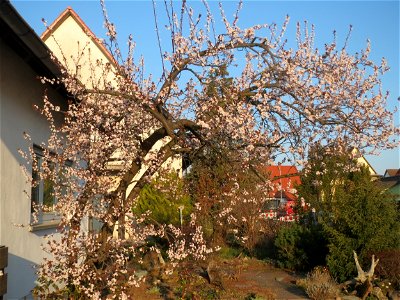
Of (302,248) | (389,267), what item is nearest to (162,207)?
(302,248)

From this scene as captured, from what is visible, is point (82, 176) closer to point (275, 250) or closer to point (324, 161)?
point (324, 161)

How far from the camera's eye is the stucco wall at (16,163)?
19.2 feet

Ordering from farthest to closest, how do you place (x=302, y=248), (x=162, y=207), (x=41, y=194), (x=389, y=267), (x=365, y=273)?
1. (x=162, y=207)
2. (x=302, y=248)
3. (x=389, y=267)
4. (x=365, y=273)
5. (x=41, y=194)

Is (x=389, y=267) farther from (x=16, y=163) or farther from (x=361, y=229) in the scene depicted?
(x=16, y=163)

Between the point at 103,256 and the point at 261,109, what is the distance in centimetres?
255

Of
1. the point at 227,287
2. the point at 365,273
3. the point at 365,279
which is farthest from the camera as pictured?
the point at 227,287

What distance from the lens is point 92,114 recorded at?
6359 mm

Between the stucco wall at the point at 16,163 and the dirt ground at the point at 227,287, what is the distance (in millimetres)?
3310

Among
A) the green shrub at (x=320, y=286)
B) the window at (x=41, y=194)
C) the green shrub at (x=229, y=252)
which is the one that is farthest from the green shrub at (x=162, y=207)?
the window at (x=41, y=194)

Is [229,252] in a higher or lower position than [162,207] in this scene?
lower

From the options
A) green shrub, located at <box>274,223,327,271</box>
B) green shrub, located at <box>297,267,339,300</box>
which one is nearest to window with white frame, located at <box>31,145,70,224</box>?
green shrub, located at <box>297,267,339,300</box>

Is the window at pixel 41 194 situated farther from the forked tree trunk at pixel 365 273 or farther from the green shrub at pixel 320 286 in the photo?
the forked tree trunk at pixel 365 273

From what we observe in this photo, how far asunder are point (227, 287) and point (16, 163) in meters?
5.86

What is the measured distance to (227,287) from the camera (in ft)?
34.9
